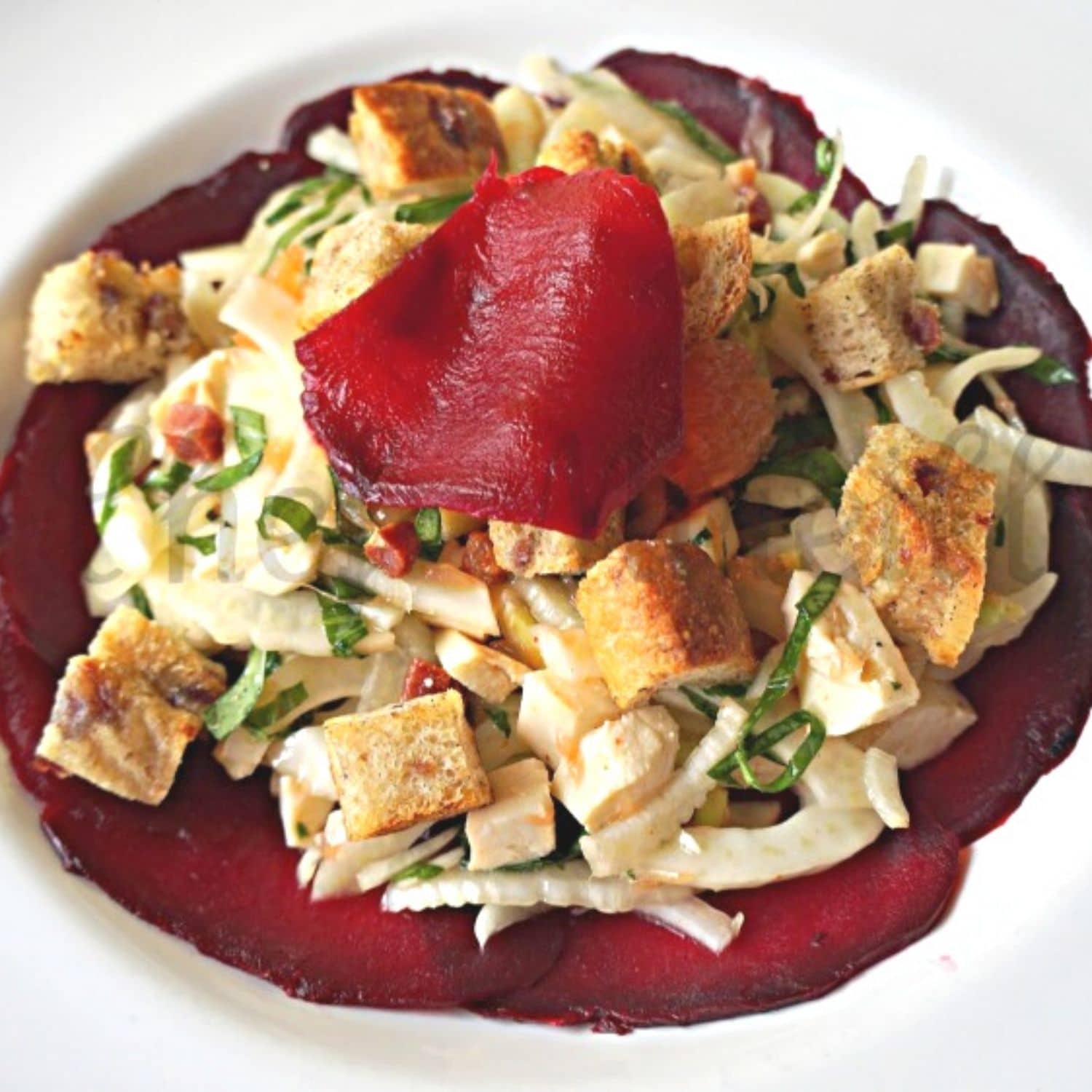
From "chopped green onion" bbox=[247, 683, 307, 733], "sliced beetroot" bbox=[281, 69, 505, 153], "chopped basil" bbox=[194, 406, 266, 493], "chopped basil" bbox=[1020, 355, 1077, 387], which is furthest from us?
"sliced beetroot" bbox=[281, 69, 505, 153]

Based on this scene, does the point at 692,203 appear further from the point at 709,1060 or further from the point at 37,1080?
the point at 37,1080

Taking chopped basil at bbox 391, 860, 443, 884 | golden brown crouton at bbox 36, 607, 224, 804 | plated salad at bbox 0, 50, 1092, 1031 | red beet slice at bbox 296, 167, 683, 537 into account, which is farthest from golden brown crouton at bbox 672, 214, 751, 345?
golden brown crouton at bbox 36, 607, 224, 804

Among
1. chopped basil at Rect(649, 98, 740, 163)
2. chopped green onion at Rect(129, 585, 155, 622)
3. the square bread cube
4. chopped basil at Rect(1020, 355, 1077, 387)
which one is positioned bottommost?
the square bread cube

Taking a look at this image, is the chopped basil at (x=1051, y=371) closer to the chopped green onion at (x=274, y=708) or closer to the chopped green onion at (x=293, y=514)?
the chopped green onion at (x=293, y=514)

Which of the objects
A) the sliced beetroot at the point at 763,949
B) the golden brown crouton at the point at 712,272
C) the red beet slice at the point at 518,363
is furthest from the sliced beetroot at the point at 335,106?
the sliced beetroot at the point at 763,949

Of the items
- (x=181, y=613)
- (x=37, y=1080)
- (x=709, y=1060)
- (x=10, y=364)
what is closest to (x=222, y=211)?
(x=10, y=364)

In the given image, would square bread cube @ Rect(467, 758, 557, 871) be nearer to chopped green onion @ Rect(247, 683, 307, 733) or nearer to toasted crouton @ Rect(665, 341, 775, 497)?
chopped green onion @ Rect(247, 683, 307, 733)

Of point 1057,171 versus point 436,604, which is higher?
point 1057,171
